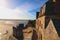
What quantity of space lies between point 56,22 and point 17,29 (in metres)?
13.6

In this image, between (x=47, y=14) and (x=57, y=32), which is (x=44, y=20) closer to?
(x=47, y=14)

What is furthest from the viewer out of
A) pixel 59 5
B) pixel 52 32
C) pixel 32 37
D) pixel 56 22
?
pixel 32 37

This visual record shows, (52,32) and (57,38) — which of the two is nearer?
(57,38)

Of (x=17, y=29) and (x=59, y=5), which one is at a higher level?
(x=59, y=5)


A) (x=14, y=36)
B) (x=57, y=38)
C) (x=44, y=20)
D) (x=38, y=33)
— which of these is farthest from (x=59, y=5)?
(x=14, y=36)

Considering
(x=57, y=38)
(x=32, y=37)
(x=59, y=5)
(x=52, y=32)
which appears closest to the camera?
(x=57, y=38)

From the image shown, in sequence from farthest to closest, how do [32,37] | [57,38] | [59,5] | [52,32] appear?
[32,37] → [59,5] → [52,32] → [57,38]

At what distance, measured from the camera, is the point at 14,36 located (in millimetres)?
27641

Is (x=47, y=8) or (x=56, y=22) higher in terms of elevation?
(x=47, y=8)

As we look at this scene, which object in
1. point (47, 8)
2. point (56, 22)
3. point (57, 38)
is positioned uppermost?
point (47, 8)

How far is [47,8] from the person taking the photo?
19953 millimetres


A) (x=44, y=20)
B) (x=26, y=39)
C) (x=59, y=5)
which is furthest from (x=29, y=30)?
(x=59, y=5)

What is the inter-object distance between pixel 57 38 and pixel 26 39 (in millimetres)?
9644

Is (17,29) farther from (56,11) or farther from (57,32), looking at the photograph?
(57,32)
